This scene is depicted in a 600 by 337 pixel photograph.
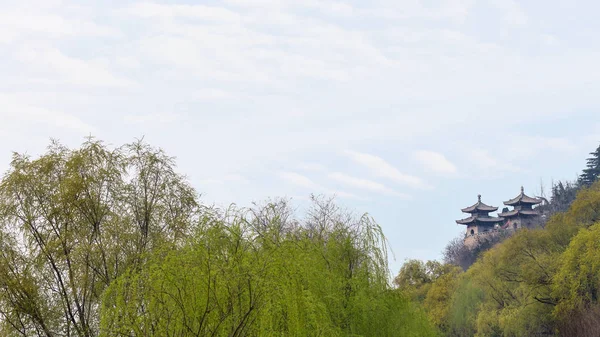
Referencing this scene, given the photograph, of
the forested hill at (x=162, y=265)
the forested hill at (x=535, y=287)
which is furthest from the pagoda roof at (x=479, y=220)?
the forested hill at (x=162, y=265)

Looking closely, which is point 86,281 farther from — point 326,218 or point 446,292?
point 446,292

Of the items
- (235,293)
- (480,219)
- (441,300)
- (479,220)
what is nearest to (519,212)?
(480,219)

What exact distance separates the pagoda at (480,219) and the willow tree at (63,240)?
64.6 m

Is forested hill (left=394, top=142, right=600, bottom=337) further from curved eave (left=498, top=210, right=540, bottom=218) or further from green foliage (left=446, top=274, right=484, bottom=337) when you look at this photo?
curved eave (left=498, top=210, right=540, bottom=218)

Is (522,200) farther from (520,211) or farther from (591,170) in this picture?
(591,170)

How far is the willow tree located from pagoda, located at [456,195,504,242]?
64565mm

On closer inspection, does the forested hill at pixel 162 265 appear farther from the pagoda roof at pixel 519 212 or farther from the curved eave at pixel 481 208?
the curved eave at pixel 481 208

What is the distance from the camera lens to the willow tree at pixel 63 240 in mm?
13914

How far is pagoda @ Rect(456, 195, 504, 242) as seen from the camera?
76.4 m

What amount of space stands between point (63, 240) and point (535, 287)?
1856 cm

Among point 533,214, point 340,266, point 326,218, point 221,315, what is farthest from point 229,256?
point 533,214

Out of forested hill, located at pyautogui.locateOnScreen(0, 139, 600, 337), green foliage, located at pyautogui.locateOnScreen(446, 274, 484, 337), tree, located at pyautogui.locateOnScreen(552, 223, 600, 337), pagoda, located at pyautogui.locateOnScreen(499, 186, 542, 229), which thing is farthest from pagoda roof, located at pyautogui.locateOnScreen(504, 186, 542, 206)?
forested hill, located at pyautogui.locateOnScreen(0, 139, 600, 337)

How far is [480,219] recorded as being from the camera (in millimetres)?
76250

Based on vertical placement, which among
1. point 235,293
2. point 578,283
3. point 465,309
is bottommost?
point 235,293
